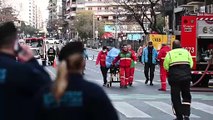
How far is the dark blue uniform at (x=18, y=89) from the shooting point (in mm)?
4500

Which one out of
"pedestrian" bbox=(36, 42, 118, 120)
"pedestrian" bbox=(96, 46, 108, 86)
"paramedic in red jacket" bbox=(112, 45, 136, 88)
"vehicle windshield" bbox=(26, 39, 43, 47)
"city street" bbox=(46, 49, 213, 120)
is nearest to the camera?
"pedestrian" bbox=(36, 42, 118, 120)

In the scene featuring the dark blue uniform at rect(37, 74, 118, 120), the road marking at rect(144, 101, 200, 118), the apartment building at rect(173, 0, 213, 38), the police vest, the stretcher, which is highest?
the apartment building at rect(173, 0, 213, 38)

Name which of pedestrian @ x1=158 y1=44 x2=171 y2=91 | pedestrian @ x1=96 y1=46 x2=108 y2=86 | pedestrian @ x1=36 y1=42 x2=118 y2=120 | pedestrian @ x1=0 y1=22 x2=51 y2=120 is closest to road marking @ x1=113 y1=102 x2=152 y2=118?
pedestrian @ x1=158 y1=44 x2=171 y2=91

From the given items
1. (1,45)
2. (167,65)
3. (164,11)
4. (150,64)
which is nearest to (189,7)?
(164,11)

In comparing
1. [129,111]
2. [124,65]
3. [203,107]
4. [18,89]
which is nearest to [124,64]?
[124,65]

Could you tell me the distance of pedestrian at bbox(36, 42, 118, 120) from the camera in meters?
4.22

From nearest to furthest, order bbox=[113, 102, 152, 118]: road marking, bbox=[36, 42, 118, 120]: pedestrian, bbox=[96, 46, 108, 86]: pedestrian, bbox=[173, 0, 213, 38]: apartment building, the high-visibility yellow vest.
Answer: bbox=[36, 42, 118, 120]: pedestrian
the high-visibility yellow vest
bbox=[113, 102, 152, 118]: road marking
bbox=[96, 46, 108, 86]: pedestrian
bbox=[173, 0, 213, 38]: apartment building

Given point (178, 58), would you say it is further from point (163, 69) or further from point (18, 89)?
A: point (163, 69)

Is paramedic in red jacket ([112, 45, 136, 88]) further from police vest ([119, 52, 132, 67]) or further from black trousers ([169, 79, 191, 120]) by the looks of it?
black trousers ([169, 79, 191, 120])

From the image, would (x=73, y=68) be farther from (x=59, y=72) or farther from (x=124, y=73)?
(x=124, y=73)

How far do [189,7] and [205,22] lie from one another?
31.2 meters

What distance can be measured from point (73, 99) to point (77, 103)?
0.05 m

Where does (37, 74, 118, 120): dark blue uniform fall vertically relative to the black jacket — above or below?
above

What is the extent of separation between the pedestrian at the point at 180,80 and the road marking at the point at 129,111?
1.54 meters
